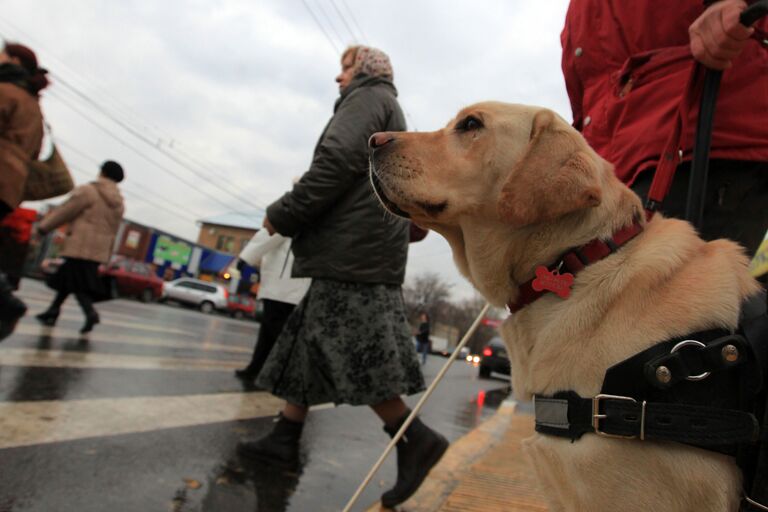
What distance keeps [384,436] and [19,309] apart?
2958 millimetres

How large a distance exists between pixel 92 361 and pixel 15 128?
2.19m

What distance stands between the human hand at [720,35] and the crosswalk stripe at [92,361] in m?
4.84

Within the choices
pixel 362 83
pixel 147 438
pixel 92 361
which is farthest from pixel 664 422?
pixel 92 361

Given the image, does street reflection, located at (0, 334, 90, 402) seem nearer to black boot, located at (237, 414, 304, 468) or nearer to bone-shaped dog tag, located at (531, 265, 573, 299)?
black boot, located at (237, 414, 304, 468)

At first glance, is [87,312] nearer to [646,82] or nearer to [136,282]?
[646,82]

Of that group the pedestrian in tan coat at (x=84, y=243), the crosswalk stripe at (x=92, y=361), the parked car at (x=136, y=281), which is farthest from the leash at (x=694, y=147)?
the parked car at (x=136, y=281)

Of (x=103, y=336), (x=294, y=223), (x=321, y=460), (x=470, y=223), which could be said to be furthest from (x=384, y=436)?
(x=103, y=336)

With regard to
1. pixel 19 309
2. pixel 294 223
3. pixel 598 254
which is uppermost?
pixel 294 223

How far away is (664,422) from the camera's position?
1.28 metres

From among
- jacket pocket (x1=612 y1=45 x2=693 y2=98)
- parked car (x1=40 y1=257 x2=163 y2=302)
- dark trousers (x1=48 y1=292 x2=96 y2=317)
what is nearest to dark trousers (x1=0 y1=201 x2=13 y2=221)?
dark trousers (x1=48 y1=292 x2=96 y2=317)

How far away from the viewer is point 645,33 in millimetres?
2053

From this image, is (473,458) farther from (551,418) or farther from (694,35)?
(694,35)

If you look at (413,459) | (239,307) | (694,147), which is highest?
(694,147)

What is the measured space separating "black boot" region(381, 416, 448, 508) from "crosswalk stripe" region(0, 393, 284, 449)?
60.2 inches
